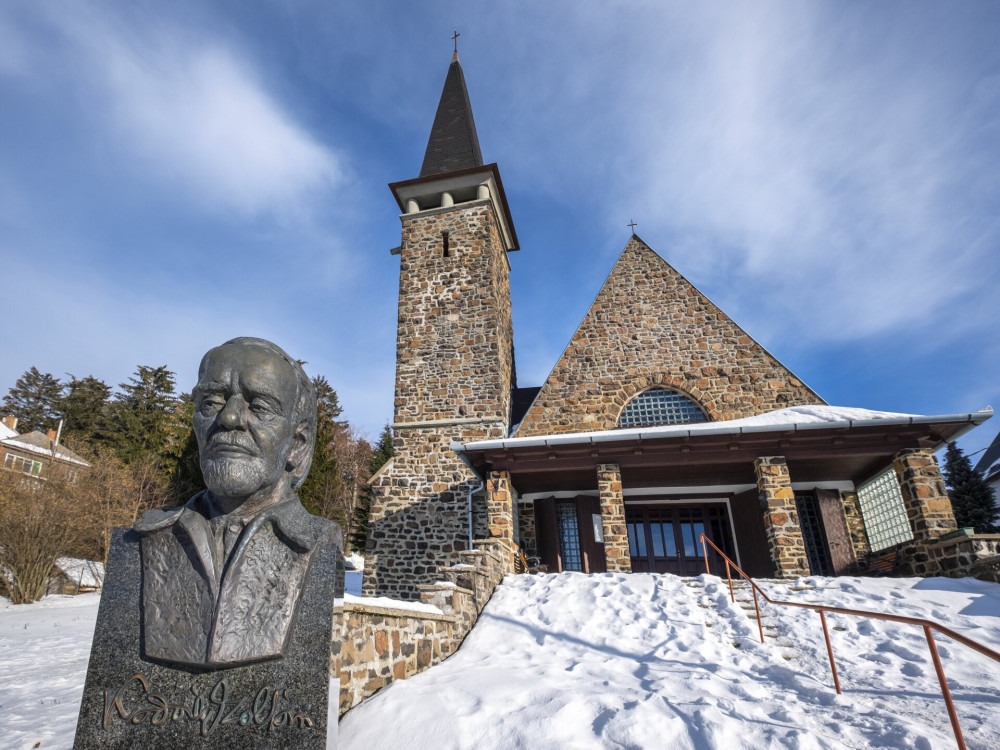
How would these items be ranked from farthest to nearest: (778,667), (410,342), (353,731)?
(410,342) < (778,667) < (353,731)

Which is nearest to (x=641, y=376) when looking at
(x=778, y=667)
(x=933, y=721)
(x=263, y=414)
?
(x=778, y=667)

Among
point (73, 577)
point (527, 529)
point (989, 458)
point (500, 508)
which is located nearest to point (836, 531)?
point (527, 529)

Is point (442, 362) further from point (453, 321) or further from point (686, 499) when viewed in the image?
point (686, 499)

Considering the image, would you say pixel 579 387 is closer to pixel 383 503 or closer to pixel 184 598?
pixel 383 503

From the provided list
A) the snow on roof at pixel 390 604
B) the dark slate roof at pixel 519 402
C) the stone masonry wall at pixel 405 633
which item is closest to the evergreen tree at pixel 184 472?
the dark slate roof at pixel 519 402

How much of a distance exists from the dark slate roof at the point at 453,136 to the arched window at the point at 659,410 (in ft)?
30.9

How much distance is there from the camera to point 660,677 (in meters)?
4.75

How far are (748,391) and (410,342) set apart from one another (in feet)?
29.2

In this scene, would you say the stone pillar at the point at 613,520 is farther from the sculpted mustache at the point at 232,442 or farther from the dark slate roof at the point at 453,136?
the dark slate roof at the point at 453,136

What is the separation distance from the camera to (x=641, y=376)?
13719 millimetres

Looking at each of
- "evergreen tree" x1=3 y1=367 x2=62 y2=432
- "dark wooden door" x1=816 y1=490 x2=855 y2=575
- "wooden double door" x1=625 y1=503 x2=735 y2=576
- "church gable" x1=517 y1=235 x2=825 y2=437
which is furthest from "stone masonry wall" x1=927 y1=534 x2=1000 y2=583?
"evergreen tree" x1=3 y1=367 x2=62 y2=432

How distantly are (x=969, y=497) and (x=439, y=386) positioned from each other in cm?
2443

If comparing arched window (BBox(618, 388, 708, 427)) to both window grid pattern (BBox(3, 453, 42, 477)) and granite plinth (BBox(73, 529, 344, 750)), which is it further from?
window grid pattern (BBox(3, 453, 42, 477))

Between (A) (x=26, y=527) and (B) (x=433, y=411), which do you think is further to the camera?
(B) (x=433, y=411)
